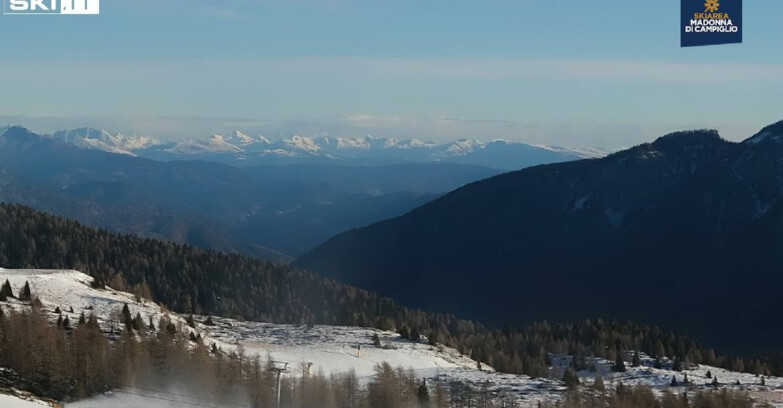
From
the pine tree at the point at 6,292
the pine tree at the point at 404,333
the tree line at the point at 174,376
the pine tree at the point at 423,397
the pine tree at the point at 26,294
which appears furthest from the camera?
the pine tree at the point at 404,333

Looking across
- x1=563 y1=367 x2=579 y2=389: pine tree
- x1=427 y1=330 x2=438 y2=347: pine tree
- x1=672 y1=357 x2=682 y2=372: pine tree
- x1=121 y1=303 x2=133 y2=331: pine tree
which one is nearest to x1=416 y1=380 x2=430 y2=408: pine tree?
x1=563 y1=367 x2=579 y2=389: pine tree

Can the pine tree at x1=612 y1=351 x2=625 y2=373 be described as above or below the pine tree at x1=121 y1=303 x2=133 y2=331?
below

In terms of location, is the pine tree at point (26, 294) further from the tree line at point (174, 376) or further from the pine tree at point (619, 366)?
the pine tree at point (619, 366)

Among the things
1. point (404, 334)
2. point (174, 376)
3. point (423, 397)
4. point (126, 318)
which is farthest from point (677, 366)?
point (174, 376)

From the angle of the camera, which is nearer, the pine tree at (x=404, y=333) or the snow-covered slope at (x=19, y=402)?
the snow-covered slope at (x=19, y=402)

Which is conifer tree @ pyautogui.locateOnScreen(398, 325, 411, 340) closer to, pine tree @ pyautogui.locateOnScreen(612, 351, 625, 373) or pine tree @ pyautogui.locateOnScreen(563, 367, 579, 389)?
pine tree @ pyautogui.locateOnScreen(563, 367, 579, 389)

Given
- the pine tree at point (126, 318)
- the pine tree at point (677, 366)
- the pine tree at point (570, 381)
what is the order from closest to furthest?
1. the pine tree at point (126, 318)
2. the pine tree at point (570, 381)
3. the pine tree at point (677, 366)

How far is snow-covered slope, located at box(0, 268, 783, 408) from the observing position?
452ft

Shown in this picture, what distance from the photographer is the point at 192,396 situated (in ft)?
344

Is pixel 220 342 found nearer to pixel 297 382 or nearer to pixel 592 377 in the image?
pixel 297 382

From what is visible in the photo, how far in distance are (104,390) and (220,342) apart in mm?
43844

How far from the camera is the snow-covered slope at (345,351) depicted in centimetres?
13775

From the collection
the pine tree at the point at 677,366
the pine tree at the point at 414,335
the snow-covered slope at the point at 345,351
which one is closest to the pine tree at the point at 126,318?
the snow-covered slope at the point at 345,351

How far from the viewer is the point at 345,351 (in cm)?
15112
